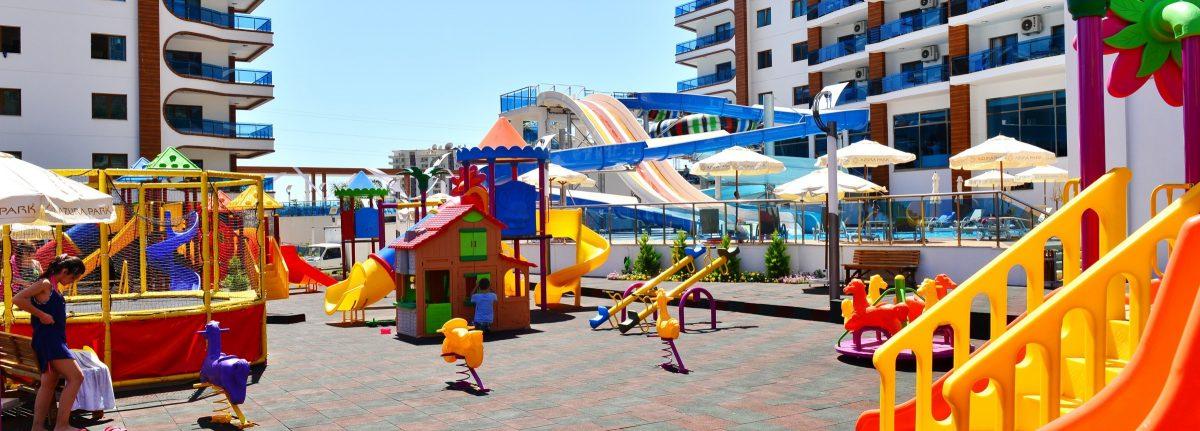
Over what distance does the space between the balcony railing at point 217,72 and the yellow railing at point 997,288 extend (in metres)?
45.1

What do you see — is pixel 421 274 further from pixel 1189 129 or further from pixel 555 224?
pixel 1189 129

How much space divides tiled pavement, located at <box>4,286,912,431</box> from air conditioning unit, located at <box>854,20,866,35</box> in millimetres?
35760

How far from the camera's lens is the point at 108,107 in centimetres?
4294

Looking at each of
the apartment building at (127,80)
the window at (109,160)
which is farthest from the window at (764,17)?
the window at (109,160)

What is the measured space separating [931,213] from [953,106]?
21.7 metres

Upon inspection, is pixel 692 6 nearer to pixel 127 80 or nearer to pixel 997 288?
pixel 127 80

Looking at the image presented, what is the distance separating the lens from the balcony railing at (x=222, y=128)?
46.0m

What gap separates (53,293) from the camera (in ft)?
26.6

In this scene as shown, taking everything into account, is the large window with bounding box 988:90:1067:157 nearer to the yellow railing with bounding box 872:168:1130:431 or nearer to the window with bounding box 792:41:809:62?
the window with bounding box 792:41:809:62

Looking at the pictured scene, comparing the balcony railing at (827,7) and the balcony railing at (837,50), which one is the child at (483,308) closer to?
the balcony railing at (837,50)

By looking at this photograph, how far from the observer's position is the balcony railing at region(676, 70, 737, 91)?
2340 inches

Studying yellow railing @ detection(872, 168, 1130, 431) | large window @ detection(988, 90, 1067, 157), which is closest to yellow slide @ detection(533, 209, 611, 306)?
yellow railing @ detection(872, 168, 1130, 431)

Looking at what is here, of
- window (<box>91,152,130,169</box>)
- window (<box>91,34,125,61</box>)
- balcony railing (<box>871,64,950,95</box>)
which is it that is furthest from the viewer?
window (<box>91,152,130,169</box>)

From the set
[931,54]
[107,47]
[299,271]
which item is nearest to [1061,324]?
[299,271]
